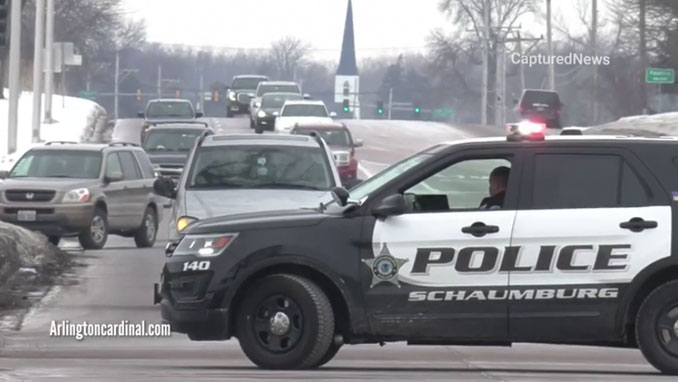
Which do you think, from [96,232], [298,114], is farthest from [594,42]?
[96,232]

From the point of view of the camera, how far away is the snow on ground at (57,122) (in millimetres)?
50472

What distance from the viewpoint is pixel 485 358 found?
1189 centimetres

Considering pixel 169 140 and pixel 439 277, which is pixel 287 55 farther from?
pixel 439 277

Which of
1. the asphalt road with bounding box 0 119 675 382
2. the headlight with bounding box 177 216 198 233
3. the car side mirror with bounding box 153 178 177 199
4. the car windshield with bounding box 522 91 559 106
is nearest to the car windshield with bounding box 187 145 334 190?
the car side mirror with bounding box 153 178 177 199

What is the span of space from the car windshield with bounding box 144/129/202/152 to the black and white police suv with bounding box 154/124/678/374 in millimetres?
24375

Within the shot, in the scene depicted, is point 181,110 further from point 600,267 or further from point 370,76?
point 370,76

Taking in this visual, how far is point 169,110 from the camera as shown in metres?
48.9

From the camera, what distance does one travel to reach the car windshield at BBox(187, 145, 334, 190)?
16.2 meters

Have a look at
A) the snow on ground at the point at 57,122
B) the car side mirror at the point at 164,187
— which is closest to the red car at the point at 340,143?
the snow on ground at the point at 57,122

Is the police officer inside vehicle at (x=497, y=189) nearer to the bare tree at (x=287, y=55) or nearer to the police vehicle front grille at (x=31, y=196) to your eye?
the police vehicle front grille at (x=31, y=196)

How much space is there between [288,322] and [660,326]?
256cm

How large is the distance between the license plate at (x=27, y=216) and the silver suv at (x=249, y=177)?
6.71 m
